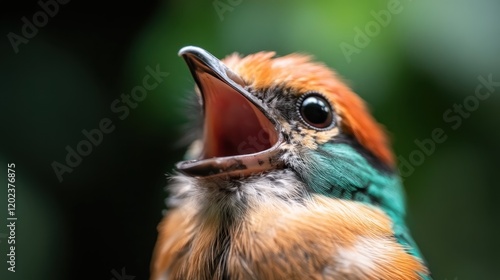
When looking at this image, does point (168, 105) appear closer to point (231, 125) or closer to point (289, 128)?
point (231, 125)

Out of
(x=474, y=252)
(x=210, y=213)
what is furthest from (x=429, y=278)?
(x=474, y=252)

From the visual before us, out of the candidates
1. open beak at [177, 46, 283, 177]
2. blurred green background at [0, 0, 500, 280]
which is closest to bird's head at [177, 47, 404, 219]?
open beak at [177, 46, 283, 177]

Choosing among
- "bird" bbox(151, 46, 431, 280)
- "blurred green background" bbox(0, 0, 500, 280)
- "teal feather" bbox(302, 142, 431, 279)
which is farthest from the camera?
"blurred green background" bbox(0, 0, 500, 280)

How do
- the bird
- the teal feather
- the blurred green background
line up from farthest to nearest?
1. the blurred green background
2. the teal feather
3. the bird

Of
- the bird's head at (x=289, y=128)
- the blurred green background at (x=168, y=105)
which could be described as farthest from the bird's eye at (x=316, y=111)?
the blurred green background at (x=168, y=105)

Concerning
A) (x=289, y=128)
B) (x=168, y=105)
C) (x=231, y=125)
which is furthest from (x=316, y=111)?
(x=168, y=105)

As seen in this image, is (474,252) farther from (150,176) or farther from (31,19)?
(31,19)

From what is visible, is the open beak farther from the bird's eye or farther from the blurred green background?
the blurred green background

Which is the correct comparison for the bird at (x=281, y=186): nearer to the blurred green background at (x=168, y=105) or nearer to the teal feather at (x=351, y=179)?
the teal feather at (x=351, y=179)
